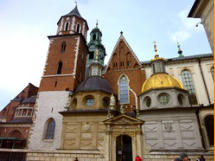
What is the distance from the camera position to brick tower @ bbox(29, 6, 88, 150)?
1803 centimetres

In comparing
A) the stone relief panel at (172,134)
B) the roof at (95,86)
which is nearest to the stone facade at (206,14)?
the stone relief panel at (172,134)

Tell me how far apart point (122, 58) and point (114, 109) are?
31.7 ft

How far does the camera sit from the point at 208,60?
69.6 ft

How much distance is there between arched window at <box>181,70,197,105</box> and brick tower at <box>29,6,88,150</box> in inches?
569

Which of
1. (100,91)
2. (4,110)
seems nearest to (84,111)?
(100,91)

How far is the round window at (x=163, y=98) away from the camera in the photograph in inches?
645

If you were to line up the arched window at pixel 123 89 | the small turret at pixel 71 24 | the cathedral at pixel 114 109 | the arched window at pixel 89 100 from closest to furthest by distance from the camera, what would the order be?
the cathedral at pixel 114 109 < the arched window at pixel 89 100 < the arched window at pixel 123 89 < the small turret at pixel 71 24

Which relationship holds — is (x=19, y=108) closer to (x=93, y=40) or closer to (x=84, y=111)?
(x=84, y=111)

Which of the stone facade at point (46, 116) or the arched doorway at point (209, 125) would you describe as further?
the stone facade at point (46, 116)

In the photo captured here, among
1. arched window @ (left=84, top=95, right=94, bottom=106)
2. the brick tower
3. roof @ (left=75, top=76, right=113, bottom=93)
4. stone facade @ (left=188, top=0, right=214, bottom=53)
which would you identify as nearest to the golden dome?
roof @ (left=75, top=76, right=113, bottom=93)

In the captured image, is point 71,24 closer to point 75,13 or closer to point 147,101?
A: point 75,13

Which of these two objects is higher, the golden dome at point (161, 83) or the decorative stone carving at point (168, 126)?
the golden dome at point (161, 83)

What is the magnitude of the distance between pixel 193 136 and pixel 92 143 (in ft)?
30.0

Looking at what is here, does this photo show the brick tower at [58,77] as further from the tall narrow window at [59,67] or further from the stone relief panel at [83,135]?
the stone relief panel at [83,135]
